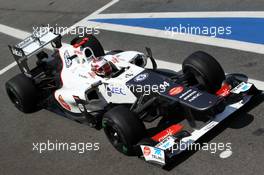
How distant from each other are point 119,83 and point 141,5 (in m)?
7.75

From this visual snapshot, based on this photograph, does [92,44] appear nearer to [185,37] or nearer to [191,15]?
[185,37]

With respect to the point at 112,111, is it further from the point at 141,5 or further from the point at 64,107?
the point at 141,5

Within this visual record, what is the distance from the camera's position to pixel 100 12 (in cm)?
1800

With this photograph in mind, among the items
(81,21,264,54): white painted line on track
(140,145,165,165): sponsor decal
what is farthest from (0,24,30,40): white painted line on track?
(140,145,165,165): sponsor decal

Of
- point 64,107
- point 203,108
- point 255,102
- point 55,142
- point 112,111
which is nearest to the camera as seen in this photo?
point 203,108

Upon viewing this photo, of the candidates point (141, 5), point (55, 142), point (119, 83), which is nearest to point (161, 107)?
point (119, 83)

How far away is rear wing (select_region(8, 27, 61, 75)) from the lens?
12.1 metres

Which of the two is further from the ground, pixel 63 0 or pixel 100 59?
pixel 100 59

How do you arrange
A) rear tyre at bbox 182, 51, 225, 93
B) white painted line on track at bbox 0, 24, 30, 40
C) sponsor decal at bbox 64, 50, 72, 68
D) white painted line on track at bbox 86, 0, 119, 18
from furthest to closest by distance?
white painted line on track at bbox 0, 24, 30, 40 < white painted line on track at bbox 86, 0, 119, 18 < sponsor decal at bbox 64, 50, 72, 68 < rear tyre at bbox 182, 51, 225, 93

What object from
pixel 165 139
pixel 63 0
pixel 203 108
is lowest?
pixel 63 0

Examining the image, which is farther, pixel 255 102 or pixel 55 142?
pixel 55 142

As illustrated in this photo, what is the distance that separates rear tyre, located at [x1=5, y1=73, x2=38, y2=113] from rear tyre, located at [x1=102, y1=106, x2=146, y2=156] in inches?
122

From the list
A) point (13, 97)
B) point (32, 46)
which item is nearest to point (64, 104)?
point (13, 97)

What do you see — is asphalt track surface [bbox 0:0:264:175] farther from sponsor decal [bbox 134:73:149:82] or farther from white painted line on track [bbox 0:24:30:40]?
white painted line on track [bbox 0:24:30:40]
